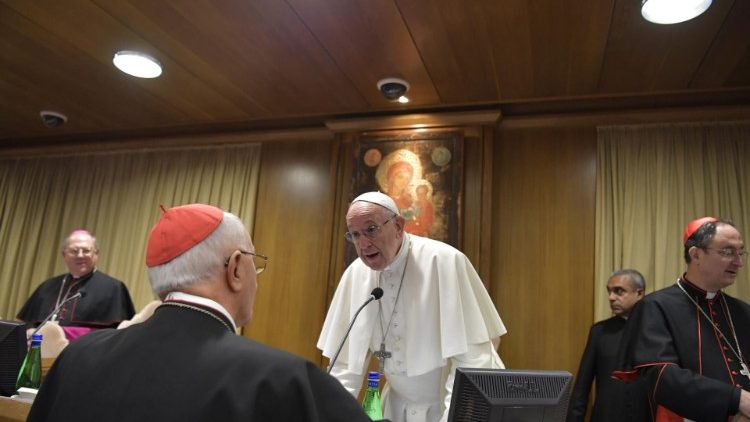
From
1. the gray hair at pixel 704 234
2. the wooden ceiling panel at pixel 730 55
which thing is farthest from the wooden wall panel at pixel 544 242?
the gray hair at pixel 704 234

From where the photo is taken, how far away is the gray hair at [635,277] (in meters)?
3.59

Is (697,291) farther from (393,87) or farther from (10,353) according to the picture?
(10,353)

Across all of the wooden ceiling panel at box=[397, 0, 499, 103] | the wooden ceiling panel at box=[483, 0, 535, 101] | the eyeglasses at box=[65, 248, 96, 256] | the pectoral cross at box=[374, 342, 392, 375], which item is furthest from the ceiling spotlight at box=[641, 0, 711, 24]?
the eyeglasses at box=[65, 248, 96, 256]

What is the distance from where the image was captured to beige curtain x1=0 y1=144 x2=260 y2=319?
5.25m

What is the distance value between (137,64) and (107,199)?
2387 millimetres

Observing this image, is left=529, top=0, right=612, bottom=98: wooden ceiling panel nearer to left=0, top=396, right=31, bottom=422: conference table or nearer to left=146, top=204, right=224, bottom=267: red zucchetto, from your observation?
left=146, top=204, right=224, bottom=267: red zucchetto

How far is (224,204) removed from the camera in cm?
516

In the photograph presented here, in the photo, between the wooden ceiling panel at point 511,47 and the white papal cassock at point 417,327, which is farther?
the wooden ceiling panel at point 511,47

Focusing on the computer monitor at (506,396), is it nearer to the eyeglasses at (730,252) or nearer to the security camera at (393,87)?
the eyeglasses at (730,252)

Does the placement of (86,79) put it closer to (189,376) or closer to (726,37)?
(189,376)

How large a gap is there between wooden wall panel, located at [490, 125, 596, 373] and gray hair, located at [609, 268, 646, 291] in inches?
12.9

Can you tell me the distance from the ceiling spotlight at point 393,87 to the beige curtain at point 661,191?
157cm

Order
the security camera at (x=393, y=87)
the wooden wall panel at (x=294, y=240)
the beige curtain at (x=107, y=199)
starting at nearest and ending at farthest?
the security camera at (x=393, y=87) < the wooden wall panel at (x=294, y=240) < the beige curtain at (x=107, y=199)

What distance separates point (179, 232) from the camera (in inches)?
48.5
